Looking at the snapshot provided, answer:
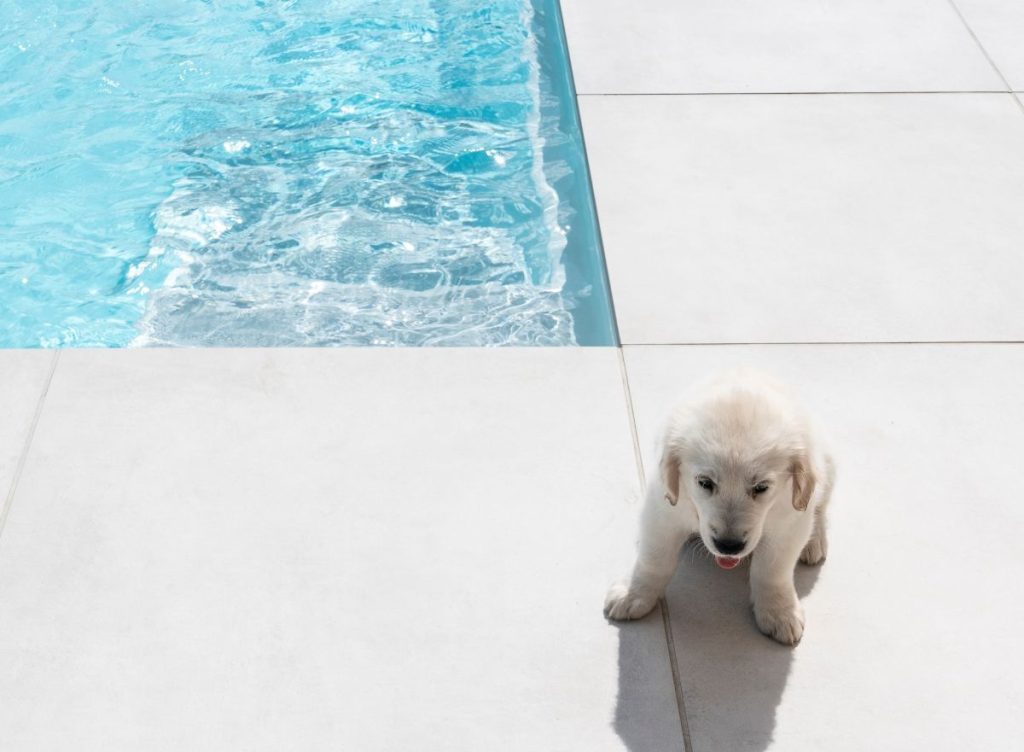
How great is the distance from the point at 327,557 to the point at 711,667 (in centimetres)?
101

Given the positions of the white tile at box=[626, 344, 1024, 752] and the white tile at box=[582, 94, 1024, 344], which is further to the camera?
the white tile at box=[582, 94, 1024, 344]

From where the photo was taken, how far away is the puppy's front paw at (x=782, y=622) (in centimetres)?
274

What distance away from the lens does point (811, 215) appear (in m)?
4.32

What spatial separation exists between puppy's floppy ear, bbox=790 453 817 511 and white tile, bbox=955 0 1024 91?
3.58 m

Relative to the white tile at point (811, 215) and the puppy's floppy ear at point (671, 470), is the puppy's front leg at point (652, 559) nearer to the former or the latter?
the puppy's floppy ear at point (671, 470)

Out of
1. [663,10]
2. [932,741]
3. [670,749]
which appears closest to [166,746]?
[670,749]

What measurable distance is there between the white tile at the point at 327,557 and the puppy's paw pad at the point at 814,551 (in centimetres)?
47

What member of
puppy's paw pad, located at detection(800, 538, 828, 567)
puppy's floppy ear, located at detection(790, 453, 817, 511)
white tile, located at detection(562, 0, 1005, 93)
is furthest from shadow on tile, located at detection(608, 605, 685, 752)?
white tile, located at detection(562, 0, 1005, 93)

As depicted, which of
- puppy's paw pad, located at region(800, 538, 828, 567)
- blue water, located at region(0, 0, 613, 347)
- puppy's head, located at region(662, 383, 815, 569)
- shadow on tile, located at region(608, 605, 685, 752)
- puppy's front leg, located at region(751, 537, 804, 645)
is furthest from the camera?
blue water, located at region(0, 0, 613, 347)

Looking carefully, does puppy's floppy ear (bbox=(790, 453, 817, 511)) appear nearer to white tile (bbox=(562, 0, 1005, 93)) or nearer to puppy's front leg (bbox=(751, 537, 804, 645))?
puppy's front leg (bbox=(751, 537, 804, 645))

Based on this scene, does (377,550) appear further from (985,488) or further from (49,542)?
(985,488)

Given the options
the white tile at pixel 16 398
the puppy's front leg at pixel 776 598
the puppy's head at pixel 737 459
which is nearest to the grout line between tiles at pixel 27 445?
the white tile at pixel 16 398

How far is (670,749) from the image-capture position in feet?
8.37

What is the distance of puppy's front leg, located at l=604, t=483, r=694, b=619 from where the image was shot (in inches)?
103
